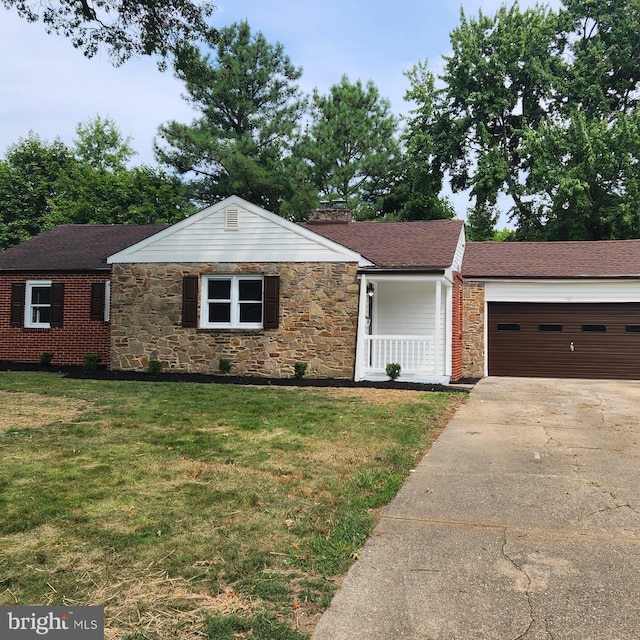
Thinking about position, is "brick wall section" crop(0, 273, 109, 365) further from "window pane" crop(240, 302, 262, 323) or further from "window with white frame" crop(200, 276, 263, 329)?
"window pane" crop(240, 302, 262, 323)

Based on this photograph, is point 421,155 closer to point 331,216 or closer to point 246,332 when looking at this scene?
point 331,216

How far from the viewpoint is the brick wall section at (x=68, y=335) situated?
16.3 meters

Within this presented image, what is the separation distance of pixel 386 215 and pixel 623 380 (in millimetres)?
17408

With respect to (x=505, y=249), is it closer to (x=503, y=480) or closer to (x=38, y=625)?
(x=503, y=480)

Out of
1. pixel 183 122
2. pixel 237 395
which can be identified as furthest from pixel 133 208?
pixel 237 395

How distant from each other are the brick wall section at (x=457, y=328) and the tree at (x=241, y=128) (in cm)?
1615

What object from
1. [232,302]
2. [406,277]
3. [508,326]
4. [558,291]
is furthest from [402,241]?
[232,302]

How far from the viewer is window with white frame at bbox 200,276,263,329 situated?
14.2 m

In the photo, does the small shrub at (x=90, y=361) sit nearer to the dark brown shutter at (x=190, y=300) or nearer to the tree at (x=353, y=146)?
the dark brown shutter at (x=190, y=300)

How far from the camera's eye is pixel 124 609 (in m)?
2.74

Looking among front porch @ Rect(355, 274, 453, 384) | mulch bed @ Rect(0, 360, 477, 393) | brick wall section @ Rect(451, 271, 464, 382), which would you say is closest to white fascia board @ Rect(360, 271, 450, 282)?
front porch @ Rect(355, 274, 453, 384)

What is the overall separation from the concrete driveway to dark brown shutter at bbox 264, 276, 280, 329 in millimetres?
7616

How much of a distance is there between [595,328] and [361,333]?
7.30 meters

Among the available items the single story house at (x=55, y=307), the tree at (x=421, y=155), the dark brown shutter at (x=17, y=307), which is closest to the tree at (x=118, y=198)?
the tree at (x=421, y=155)
